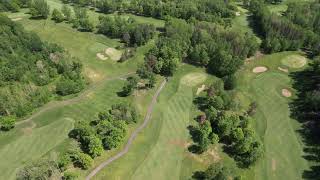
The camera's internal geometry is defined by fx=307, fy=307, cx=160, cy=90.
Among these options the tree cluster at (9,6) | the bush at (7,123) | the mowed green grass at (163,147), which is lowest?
the mowed green grass at (163,147)

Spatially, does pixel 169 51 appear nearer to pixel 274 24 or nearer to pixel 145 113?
pixel 145 113

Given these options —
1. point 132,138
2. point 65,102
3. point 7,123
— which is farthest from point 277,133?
point 7,123

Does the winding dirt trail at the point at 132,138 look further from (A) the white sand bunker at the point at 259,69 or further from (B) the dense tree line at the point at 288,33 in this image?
(B) the dense tree line at the point at 288,33

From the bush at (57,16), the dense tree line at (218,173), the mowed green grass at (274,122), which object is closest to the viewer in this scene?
the dense tree line at (218,173)

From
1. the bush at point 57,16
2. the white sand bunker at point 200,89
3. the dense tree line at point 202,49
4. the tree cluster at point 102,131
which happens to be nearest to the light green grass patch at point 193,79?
the white sand bunker at point 200,89

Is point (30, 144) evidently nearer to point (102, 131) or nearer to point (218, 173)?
point (102, 131)

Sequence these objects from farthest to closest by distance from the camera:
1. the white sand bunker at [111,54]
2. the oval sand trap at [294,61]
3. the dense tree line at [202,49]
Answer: the white sand bunker at [111,54] → the oval sand trap at [294,61] → the dense tree line at [202,49]
